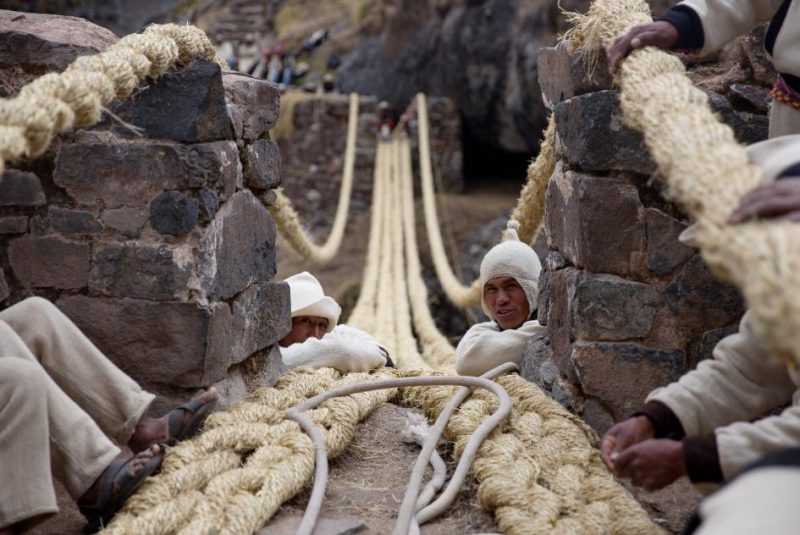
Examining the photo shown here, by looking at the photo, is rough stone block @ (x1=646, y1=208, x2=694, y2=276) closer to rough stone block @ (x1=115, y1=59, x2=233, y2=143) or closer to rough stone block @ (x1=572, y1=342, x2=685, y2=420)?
rough stone block @ (x1=572, y1=342, x2=685, y2=420)

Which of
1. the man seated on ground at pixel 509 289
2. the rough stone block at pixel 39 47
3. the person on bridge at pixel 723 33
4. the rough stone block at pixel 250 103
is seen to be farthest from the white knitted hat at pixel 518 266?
the rough stone block at pixel 39 47

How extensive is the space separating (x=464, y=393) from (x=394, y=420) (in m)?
0.27

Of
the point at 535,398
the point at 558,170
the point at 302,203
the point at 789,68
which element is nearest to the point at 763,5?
the point at 789,68

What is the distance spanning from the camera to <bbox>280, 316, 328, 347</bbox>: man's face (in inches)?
125

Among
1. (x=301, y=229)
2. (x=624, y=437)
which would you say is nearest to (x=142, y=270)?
(x=624, y=437)

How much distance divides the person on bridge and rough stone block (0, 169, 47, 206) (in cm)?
135

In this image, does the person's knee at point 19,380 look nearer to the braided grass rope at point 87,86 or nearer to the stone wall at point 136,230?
the braided grass rope at point 87,86

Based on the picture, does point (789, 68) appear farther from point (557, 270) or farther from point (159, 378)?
point (159, 378)

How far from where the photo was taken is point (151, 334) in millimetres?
2188

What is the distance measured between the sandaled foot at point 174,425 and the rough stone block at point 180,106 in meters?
0.62

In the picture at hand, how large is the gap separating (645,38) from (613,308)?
64cm

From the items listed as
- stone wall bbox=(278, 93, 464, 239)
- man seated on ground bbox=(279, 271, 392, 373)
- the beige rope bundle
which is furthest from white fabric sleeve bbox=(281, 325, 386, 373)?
stone wall bbox=(278, 93, 464, 239)

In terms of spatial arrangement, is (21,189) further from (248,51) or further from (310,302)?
(248,51)

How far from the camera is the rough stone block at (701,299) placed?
218 centimetres
